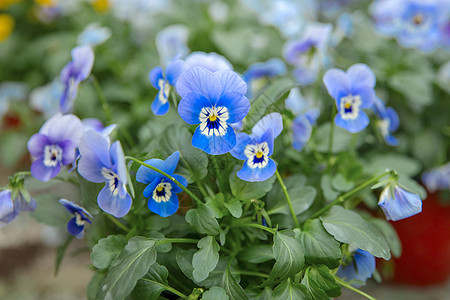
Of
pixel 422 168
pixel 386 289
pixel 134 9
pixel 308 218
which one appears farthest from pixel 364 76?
pixel 134 9

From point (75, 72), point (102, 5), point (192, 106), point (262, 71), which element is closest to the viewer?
point (192, 106)

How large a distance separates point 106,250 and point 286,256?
301 mm

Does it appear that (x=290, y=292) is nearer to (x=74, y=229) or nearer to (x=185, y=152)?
(x=185, y=152)

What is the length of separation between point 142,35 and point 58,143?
3.51 feet

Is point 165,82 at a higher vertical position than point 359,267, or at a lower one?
higher

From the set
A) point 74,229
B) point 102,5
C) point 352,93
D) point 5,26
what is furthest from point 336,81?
point 5,26

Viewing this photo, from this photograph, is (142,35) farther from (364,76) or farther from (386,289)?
(386,289)

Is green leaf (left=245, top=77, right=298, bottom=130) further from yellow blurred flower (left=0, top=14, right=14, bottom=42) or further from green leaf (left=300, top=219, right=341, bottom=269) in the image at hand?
yellow blurred flower (left=0, top=14, right=14, bottom=42)

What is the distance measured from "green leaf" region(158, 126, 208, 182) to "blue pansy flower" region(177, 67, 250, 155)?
0.08 meters

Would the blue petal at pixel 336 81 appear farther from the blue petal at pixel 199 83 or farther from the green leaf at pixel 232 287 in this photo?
the green leaf at pixel 232 287

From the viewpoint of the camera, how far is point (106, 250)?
0.77m

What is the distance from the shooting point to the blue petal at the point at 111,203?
72 centimetres

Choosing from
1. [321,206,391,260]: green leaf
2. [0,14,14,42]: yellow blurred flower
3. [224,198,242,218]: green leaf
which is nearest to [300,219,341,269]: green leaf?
[321,206,391,260]: green leaf

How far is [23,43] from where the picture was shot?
6.57ft
